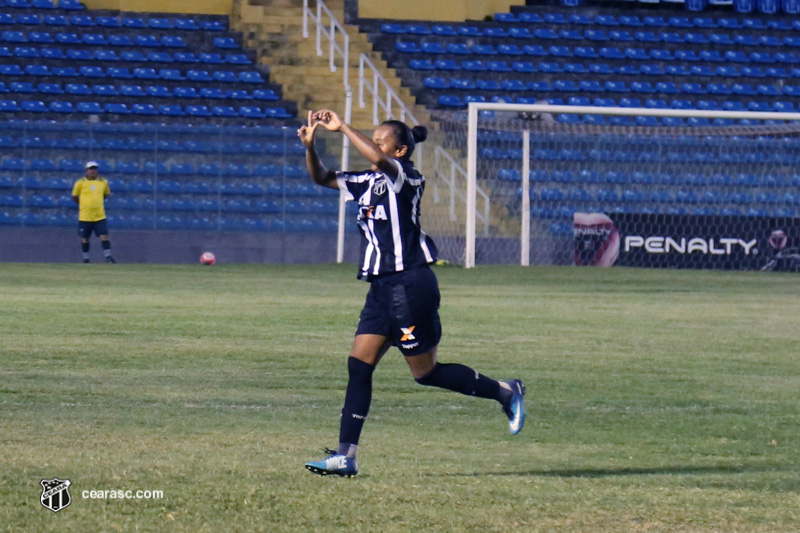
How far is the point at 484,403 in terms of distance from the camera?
27.6ft

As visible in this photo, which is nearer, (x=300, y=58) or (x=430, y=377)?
(x=430, y=377)

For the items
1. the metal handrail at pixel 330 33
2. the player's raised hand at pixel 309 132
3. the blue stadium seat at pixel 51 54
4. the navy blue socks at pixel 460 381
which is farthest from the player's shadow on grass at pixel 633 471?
the blue stadium seat at pixel 51 54

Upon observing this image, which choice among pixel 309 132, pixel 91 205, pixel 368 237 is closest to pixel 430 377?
pixel 368 237

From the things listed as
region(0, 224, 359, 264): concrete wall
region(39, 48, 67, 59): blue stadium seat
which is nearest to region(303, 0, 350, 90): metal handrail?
region(0, 224, 359, 264): concrete wall

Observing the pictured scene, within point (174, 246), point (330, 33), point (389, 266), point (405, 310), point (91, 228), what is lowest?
point (174, 246)

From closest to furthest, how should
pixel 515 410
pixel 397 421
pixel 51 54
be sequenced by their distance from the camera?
pixel 515 410, pixel 397 421, pixel 51 54

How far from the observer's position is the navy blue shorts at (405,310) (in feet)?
19.2

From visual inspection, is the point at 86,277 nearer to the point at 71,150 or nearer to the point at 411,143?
the point at 71,150

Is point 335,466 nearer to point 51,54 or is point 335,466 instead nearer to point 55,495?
point 55,495

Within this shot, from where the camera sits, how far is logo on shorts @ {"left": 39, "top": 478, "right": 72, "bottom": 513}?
4789 mm

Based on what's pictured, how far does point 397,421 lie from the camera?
745 cm

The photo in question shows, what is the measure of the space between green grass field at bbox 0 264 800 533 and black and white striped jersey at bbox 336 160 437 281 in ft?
2.91

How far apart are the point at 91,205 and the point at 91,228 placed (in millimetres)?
537

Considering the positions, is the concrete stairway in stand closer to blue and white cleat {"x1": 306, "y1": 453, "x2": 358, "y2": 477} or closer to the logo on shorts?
blue and white cleat {"x1": 306, "y1": 453, "x2": 358, "y2": 477}
